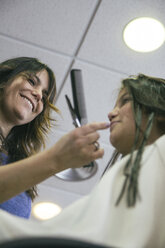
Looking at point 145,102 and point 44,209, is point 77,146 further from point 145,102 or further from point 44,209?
point 44,209

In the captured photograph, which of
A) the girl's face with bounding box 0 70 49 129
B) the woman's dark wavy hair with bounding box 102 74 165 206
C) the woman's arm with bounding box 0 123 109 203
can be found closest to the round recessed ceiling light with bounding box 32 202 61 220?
the girl's face with bounding box 0 70 49 129

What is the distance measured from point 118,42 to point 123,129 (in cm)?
99

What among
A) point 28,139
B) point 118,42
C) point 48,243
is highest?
point 118,42

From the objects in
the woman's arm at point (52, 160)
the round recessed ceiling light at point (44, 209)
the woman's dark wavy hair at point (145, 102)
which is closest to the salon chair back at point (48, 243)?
the woman's dark wavy hair at point (145, 102)

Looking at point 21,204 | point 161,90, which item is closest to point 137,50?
point 161,90

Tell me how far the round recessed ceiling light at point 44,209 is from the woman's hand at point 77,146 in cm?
265

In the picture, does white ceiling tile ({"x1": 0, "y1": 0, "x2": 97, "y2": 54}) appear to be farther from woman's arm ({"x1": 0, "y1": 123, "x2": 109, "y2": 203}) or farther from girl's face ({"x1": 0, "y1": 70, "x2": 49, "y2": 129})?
woman's arm ({"x1": 0, "y1": 123, "x2": 109, "y2": 203})

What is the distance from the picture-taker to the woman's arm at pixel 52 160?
86cm

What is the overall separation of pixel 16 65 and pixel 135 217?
111cm

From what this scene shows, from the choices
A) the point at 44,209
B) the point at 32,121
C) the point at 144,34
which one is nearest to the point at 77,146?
the point at 32,121

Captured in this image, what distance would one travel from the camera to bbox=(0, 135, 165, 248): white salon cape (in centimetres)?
59

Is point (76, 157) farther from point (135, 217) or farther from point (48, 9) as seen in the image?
point (48, 9)

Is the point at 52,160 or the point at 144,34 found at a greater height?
the point at 144,34

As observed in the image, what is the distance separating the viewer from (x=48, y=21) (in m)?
1.86
